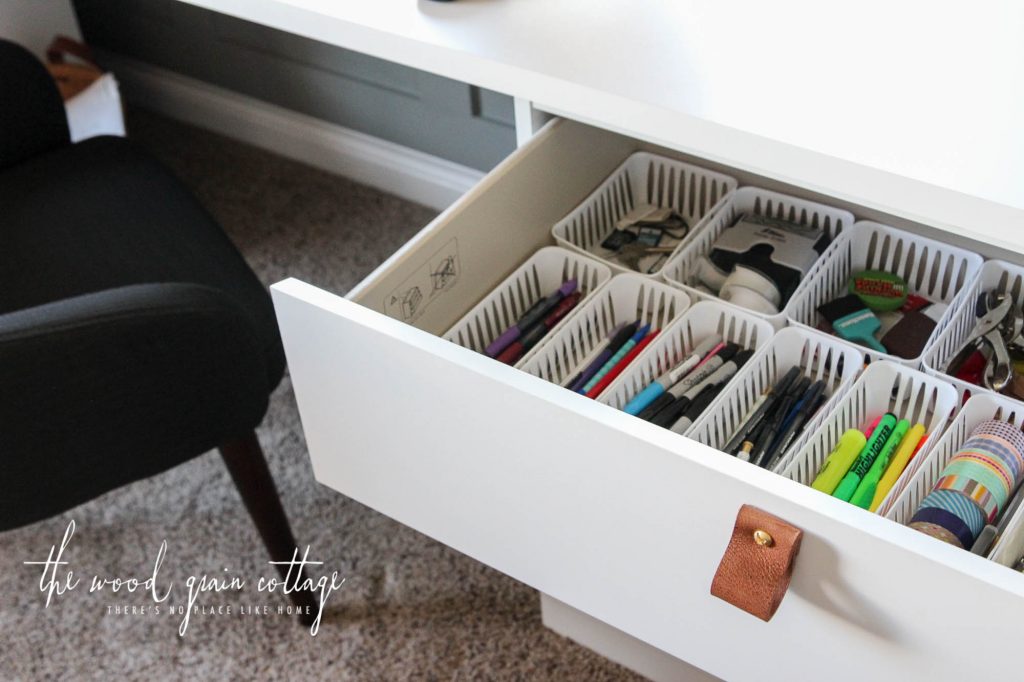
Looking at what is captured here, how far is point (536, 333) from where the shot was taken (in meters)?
0.93

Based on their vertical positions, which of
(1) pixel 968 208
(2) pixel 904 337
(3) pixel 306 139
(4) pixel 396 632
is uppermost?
(1) pixel 968 208

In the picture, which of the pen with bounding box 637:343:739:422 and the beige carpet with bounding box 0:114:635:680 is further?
the beige carpet with bounding box 0:114:635:680

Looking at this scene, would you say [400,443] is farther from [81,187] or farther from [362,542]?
[81,187]

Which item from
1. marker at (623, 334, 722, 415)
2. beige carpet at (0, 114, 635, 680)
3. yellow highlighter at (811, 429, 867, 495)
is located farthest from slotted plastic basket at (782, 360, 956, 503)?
beige carpet at (0, 114, 635, 680)

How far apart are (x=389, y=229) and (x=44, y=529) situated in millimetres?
697

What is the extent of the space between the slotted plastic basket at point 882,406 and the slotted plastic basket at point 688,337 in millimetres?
89

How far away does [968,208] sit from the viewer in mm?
602

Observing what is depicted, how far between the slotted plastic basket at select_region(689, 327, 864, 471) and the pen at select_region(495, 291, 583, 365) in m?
0.18

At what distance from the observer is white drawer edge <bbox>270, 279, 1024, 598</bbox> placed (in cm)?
56

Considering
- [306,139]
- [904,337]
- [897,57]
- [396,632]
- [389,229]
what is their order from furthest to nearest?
[306,139] → [389,229] → [396,632] → [904,337] → [897,57]

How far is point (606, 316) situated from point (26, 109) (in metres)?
0.72

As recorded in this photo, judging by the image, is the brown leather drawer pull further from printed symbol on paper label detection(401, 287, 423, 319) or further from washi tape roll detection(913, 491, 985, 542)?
printed symbol on paper label detection(401, 287, 423, 319)

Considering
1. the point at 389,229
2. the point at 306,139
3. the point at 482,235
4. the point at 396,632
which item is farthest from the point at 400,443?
the point at 306,139

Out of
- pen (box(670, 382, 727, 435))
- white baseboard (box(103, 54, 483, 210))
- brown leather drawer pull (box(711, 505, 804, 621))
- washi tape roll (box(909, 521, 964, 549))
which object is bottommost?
white baseboard (box(103, 54, 483, 210))
